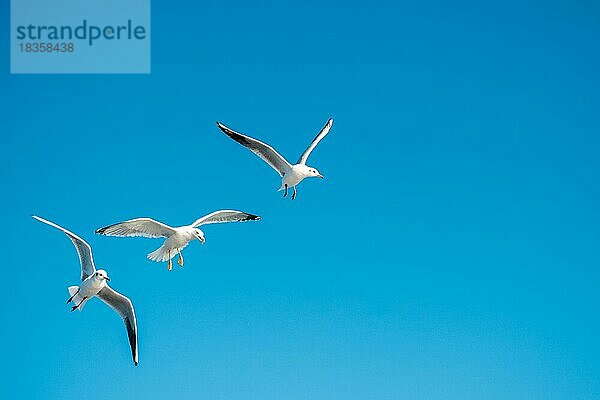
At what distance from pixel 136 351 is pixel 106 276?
1.52 metres

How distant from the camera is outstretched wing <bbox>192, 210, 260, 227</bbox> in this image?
12.3 meters

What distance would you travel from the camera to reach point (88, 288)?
462 inches

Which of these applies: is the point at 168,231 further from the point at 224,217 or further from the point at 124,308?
the point at 124,308

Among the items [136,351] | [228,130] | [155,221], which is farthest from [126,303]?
[228,130]

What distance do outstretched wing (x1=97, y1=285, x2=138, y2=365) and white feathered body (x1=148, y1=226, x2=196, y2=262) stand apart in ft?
2.66

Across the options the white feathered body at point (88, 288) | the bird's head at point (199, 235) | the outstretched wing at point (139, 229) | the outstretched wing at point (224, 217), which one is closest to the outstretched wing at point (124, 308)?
the white feathered body at point (88, 288)

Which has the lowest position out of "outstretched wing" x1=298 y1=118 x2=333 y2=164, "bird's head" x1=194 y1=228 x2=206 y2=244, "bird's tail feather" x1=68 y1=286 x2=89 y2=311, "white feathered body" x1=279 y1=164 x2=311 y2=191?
"bird's tail feather" x1=68 y1=286 x2=89 y2=311

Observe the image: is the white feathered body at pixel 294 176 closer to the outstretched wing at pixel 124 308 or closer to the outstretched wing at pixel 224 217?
the outstretched wing at pixel 224 217

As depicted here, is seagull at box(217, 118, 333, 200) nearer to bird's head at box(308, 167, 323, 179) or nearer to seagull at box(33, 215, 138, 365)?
bird's head at box(308, 167, 323, 179)

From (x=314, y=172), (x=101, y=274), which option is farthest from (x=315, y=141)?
(x=101, y=274)

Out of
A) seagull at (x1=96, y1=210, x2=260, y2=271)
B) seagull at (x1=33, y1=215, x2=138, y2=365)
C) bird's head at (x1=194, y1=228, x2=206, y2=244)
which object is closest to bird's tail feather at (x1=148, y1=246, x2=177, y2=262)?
seagull at (x1=96, y1=210, x2=260, y2=271)

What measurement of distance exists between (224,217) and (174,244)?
0.77 meters

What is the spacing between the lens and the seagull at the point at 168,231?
38.3 feet

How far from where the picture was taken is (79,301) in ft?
39.1
